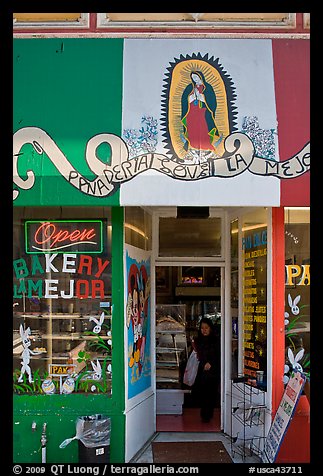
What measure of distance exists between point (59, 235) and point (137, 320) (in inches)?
58.5

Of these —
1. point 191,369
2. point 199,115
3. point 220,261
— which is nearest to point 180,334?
point 191,369

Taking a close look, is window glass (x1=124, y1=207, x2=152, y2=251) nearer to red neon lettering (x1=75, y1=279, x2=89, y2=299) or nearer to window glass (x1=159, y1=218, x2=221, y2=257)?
window glass (x1=159, y1=218, x2=221, y2=257)

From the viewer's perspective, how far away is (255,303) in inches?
283

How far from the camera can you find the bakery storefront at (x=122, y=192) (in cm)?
626

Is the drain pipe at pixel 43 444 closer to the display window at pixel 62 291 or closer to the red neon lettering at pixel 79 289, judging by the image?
the display window at pixel 62 291

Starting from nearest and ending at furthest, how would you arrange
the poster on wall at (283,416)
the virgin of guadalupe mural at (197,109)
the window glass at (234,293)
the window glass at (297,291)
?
the poster on wall at (283,416) < the virgin of guadalupe mural at (197,109) < the window glass at (297,291) < the window glass at (234,293)

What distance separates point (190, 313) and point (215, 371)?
163 centimetres

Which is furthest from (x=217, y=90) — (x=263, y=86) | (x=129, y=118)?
(x=129, y=118)

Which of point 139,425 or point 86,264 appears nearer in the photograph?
point 86,264

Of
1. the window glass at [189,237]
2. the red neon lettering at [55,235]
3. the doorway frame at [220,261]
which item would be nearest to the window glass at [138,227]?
the doorway frame at [220,261]

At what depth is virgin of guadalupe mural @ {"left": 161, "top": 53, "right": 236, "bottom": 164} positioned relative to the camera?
20.9ft

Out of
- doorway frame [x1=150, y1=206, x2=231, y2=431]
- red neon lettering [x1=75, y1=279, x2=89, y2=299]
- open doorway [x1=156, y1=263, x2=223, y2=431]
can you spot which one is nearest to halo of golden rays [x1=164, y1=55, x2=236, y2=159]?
doorway frame [x1=150, y1=206, x2=231, y2=431]

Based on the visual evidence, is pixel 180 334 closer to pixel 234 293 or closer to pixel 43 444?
pixel 234 293

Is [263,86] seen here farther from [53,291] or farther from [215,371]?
[215,371]
